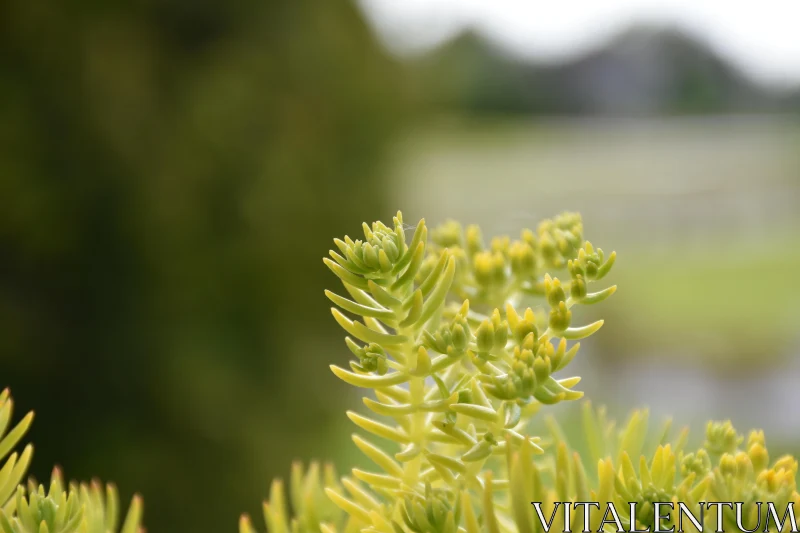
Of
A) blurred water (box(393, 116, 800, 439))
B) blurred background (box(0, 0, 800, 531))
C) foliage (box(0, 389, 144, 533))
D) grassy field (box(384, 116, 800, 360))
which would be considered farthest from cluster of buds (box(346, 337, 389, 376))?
grassy field (box(384, 116, 800, 360))

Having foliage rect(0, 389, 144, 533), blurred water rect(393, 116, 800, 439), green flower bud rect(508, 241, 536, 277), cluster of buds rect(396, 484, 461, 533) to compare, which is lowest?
foliage rect(0, 389, 144, 533)

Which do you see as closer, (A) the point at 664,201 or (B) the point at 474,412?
(B) the point at 474,412

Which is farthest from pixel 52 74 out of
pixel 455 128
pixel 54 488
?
pixel 455 128

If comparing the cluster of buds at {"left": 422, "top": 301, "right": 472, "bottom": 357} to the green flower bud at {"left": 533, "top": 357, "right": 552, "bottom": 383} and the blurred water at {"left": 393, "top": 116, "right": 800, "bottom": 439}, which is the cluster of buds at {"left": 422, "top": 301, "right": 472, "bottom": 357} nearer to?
the green flower bud at {"left": 533, "top": 357, "right": 552, "bottom": 383}

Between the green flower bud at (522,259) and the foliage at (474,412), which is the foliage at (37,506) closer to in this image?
the foliage at (474,412)

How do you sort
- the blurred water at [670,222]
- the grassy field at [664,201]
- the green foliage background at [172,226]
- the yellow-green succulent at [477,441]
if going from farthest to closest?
1. the grassy field at [664,201]
2. the blurred water at [670,222]
3. the green foliage background at [172,226]
4. the yellow-green succulent at [477,441]

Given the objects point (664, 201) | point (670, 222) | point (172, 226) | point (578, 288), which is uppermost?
point (664, 201)

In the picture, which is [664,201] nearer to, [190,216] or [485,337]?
[190,216]

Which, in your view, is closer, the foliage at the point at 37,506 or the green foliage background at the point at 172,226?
the foliage at the point at 37,506

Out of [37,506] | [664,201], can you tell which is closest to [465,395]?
[37,506]

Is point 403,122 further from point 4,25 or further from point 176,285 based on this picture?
point 4,25

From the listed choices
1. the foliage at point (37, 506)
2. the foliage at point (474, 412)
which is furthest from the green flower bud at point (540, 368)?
the foliage at point (37, 506)

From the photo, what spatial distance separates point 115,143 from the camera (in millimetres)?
1612

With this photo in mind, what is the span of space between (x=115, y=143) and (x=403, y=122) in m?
0.81
